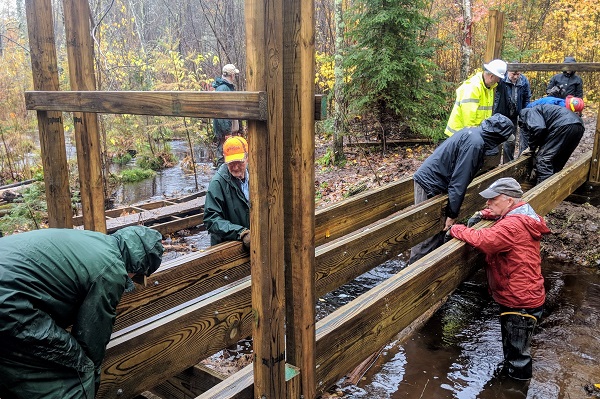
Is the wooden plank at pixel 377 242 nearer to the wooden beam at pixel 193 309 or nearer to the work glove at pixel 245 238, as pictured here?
the wooden beam at pixel 193 309

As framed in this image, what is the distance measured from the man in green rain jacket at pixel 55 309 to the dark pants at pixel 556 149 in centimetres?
695

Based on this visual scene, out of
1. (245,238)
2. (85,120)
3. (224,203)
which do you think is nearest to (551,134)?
(224,203)

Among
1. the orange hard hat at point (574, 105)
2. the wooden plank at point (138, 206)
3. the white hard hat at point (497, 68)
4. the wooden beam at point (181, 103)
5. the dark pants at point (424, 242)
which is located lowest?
the wooden plank at point (138, 206)

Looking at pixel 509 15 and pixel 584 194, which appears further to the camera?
pixel 509 15

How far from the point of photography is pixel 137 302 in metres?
3.12

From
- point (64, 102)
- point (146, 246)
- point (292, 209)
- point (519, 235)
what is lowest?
point (519, 235)

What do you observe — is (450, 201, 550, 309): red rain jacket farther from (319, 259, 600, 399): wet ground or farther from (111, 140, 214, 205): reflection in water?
(111, 140, 214, 205): reflection in water

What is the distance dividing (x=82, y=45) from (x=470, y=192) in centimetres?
457

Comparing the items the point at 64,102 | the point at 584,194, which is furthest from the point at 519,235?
the point at 584,194

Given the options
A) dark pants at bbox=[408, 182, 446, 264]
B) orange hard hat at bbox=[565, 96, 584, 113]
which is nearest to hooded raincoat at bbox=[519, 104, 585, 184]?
orange hard hat at bbox=[565, 96, 584, 113]

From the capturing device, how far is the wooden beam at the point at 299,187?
76.5 inches

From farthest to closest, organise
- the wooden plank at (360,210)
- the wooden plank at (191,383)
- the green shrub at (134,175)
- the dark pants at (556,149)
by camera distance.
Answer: the green shrub at (134,175), the dark pants at (556,149), the wooden plank at (360,210), the wooden plank at (191,383)

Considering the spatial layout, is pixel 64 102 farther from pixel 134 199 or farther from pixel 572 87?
pixel 572 87

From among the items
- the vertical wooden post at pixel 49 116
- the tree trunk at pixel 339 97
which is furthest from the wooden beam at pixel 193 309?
the tree trunk at pixel 339 97
